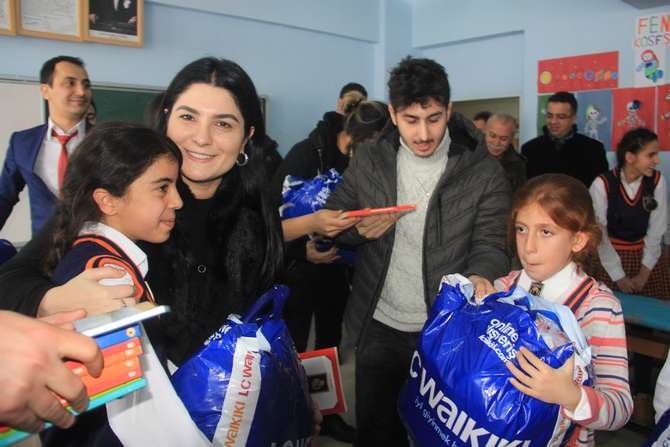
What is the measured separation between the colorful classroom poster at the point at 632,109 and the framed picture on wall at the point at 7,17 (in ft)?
16.3

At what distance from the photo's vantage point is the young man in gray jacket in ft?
5.52

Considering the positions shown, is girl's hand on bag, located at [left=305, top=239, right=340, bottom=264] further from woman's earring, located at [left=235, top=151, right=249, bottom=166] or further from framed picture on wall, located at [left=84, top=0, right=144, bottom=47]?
framed picture on wall, located at [left=84, top=0, right=144, bottom=47]

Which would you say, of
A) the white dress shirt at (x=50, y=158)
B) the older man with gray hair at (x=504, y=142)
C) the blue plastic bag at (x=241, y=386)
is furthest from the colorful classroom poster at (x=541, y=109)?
the blue plastic bag at (x=241, y=386)

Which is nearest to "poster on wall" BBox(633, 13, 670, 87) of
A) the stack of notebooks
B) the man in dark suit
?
the man in dark suit

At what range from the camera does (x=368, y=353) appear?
1.81 m

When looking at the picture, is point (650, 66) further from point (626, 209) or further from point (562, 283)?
point (562, 283)

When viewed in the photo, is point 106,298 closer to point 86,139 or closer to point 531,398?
point 86,139

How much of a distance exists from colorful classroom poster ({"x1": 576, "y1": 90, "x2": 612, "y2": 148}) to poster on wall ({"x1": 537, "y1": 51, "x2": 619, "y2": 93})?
74 mm

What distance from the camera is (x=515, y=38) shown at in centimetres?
564

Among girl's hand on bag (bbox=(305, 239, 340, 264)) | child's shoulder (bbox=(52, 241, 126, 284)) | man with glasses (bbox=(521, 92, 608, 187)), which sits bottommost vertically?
girl's hand on bag (bbox=(305, 239, 340, 264))

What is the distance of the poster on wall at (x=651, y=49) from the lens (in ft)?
14.7

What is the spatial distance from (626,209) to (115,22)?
160 inches

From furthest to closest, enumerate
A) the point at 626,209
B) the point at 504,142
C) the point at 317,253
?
1. the point at 504,142
2. the point at 626,209
3. the point at 317,253

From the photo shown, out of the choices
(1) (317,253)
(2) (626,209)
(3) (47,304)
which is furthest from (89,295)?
(2) (626,209)
